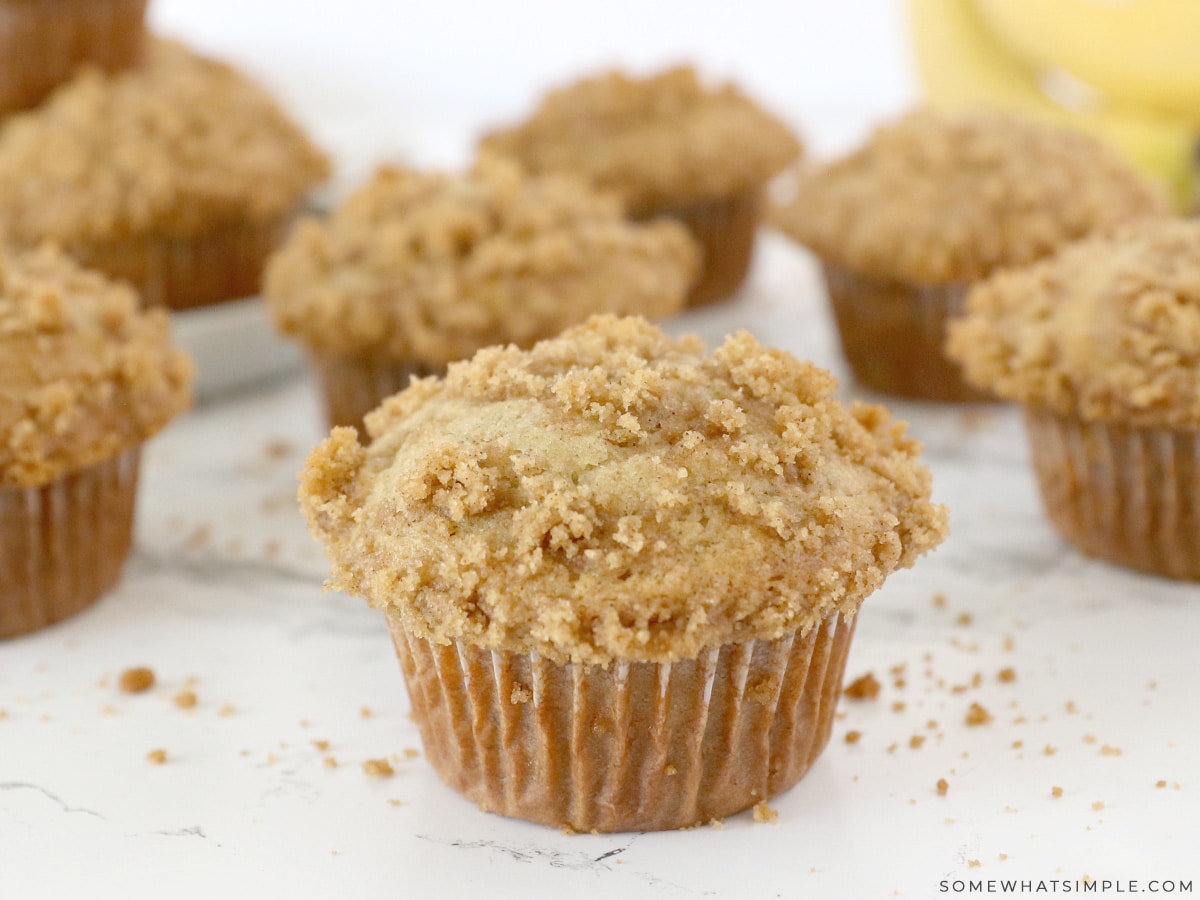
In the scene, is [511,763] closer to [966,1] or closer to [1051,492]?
[1051,492]

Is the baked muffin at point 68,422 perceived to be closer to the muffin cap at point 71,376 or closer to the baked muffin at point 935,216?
the muffin cap at point 71,376

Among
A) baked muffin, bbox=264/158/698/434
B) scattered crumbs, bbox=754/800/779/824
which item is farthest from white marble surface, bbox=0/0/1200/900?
baked muffin, bbox=264/158/698/434

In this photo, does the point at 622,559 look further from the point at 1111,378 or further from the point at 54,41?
the point at 54,41

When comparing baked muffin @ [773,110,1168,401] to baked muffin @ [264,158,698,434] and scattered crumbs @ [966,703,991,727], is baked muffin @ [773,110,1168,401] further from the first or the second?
scattered crumbs @ [966,703,991,727]

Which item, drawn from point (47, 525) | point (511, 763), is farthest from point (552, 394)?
point (47, 525)

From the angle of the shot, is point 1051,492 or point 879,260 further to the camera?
point 879,260

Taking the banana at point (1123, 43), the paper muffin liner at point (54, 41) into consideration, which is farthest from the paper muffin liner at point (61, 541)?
the banana at point (1123, 43)

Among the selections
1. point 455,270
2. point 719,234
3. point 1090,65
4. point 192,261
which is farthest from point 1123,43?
point 192,261
